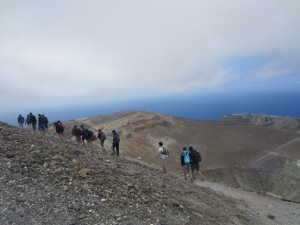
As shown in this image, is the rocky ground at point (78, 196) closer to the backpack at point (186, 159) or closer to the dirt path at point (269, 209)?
the dirt path at point (269, 209)

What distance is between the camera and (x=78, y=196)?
13.1 m

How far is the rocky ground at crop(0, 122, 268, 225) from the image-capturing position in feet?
39.2

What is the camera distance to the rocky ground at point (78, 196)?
12.0 meters

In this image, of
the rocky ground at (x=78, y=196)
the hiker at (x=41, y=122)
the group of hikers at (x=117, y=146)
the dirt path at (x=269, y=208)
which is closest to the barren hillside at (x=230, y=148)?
the hiker at (x=41, y=122)

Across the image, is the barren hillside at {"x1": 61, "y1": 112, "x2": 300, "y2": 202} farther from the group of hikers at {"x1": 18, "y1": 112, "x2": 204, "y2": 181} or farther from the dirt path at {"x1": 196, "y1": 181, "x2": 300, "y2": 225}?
the dirt path at {"x1": 196, "y1": 181, "x2": 300, "y2": 225}

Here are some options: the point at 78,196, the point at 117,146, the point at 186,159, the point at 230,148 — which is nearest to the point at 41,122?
the point at 117,146

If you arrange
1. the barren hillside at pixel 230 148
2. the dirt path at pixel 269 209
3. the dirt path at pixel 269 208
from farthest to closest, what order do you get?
the barren hillside at pixel 230 148 → the dirt path at pixel 269 208 → the dirt path at pixel 269 209

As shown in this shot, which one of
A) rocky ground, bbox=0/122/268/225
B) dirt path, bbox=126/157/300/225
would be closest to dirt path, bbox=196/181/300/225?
dirt path, bbox=126/157/300/225

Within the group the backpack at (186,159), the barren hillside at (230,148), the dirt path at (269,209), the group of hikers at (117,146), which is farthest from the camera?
the barren hillside at (230,148)

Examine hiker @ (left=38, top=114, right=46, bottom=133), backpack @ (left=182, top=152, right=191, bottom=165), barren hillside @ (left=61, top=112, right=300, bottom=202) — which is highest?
hiker @ (left=38, top=114, right=46, bottom=133)

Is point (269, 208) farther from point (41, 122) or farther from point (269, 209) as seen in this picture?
point (41, 122)

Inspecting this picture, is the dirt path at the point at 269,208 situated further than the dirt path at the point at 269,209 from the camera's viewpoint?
Yes

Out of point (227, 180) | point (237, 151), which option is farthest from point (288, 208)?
point (237, 151)

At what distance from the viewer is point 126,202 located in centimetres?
1359
